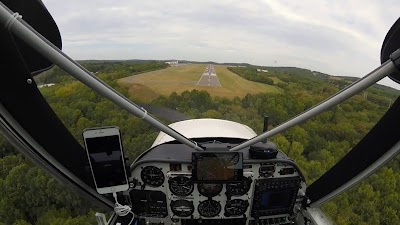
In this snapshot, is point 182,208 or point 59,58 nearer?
point 59,58

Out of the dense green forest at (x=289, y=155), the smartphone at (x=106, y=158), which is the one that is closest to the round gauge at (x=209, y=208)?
the smartphone at (x=106, y=158)

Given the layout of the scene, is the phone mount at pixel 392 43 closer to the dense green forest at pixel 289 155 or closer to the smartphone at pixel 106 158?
the smartphone at pixel 106 158

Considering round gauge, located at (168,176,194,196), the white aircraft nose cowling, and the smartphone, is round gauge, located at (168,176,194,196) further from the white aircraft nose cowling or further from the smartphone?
the smartphone

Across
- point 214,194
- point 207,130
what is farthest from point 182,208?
point 207,130

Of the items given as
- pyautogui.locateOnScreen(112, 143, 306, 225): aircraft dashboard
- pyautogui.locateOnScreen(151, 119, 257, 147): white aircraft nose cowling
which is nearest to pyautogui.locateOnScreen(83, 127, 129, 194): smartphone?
pyautogui.locateOnScreen(112, 143, 306, 225): aircraft dashboard

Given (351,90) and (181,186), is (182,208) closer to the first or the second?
(181,186)

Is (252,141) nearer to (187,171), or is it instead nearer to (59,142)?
(187,171)
